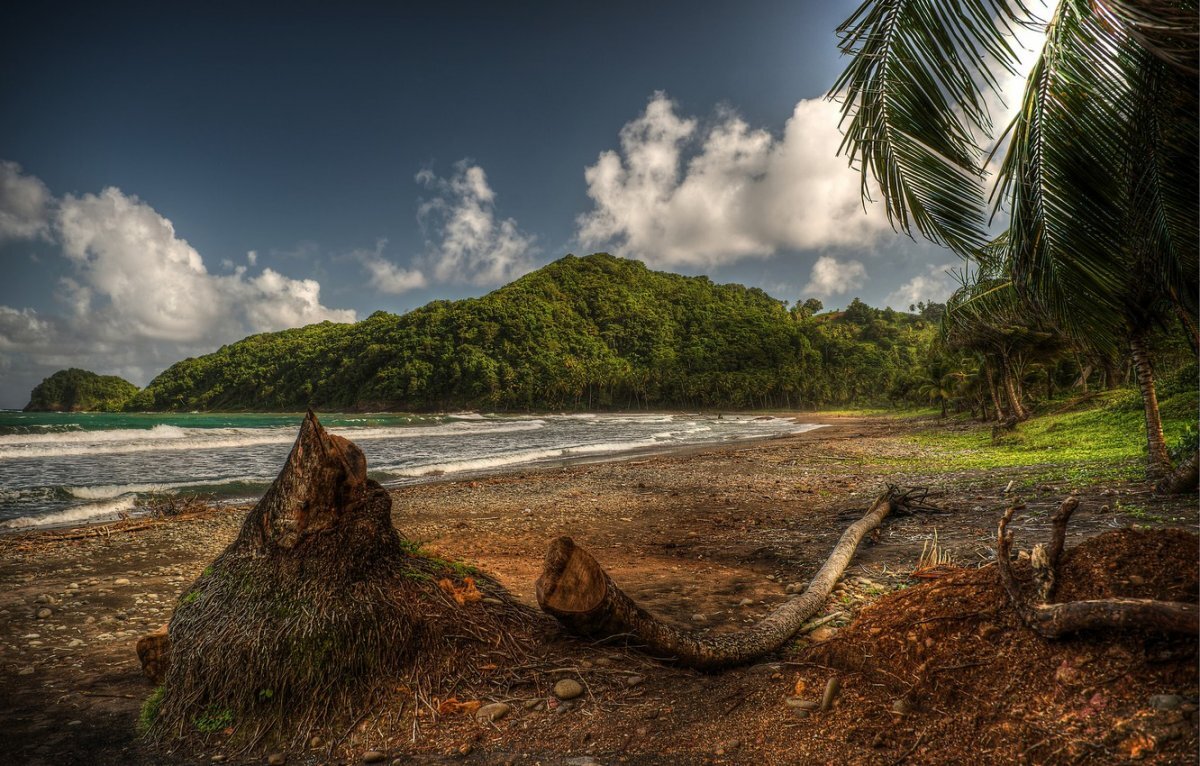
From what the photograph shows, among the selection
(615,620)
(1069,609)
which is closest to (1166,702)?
(1069,609)

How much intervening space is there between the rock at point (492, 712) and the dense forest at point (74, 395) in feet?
497

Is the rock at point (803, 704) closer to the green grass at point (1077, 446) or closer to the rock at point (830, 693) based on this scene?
the rock at point (830, 693)

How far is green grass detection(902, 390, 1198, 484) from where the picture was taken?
966 centimetres

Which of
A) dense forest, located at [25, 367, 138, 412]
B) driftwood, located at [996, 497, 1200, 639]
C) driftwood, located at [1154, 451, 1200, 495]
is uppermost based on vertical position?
dense forest, located at [25, 367, 138, 412]

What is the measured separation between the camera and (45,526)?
1046 centimetres

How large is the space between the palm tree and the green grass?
733cm

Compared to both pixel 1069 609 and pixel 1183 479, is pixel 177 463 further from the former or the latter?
pixel 1183 479

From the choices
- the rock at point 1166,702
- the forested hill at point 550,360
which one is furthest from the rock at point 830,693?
the forested hill at point 550,360

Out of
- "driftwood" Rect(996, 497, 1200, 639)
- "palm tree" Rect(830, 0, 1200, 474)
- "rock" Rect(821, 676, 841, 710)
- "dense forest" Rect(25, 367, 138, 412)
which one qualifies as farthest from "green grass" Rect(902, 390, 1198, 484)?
"dense forest" Rect(25, 367, 138, 412)

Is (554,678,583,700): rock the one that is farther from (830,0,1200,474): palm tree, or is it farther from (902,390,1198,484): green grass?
(902,390,1198,484): green grass

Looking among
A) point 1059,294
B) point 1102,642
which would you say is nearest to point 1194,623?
point 1102,642

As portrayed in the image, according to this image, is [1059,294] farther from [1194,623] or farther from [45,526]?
[45,526]

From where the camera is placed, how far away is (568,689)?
308 centimetres

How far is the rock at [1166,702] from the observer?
68.4 inches
